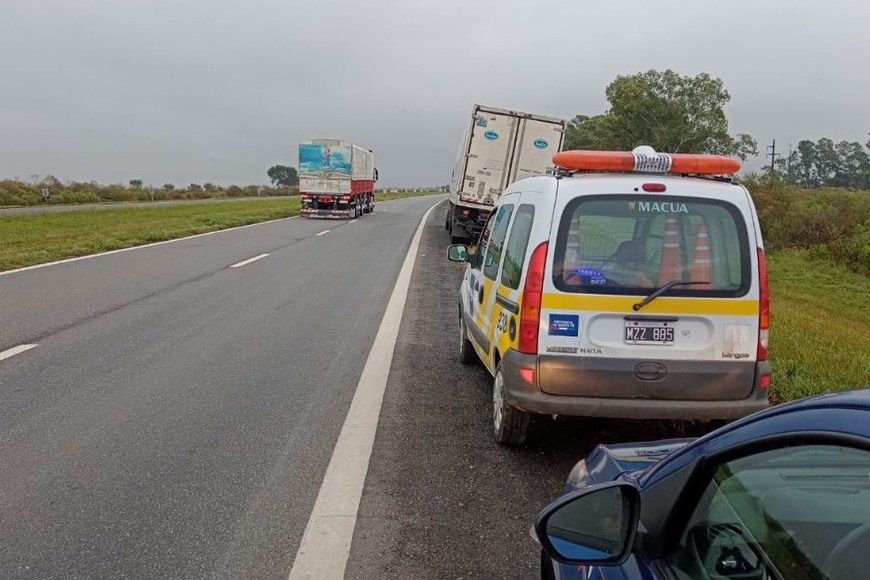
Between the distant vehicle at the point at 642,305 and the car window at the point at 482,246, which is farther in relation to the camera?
the car window at the point at 482,246

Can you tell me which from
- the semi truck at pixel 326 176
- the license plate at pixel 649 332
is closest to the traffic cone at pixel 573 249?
the license plate at pixel 649 332

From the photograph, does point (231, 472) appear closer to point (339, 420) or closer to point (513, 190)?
point (339, 420)

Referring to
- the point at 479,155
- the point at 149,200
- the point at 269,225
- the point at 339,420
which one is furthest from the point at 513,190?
the point at 149,200

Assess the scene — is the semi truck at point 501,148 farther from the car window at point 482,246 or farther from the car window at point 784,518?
the car window at point 784,518

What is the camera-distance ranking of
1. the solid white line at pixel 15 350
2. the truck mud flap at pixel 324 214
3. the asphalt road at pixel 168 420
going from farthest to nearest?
the truck mud flap at pixel 324 214
the solid white line at pixel 15 350
the asphalt road at pixel 168 420

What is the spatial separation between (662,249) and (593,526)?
2774 millimetres

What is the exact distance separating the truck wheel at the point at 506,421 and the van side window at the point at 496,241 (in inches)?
39.3

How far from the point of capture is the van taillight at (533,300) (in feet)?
13.6

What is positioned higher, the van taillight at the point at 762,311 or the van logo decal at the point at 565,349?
the van taillight at the point at 762,311

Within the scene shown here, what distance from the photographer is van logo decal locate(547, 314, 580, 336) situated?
162 inches

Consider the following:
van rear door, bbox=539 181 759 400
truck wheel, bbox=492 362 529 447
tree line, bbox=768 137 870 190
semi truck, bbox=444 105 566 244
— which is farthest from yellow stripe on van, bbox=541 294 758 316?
tree line, bbox=768 137 870 190

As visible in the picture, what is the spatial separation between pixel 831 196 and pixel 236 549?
31426 mm

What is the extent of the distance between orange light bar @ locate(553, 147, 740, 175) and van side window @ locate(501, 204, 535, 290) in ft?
1.41

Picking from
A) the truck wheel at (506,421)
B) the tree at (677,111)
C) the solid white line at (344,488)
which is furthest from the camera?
the tree at (677,111)
